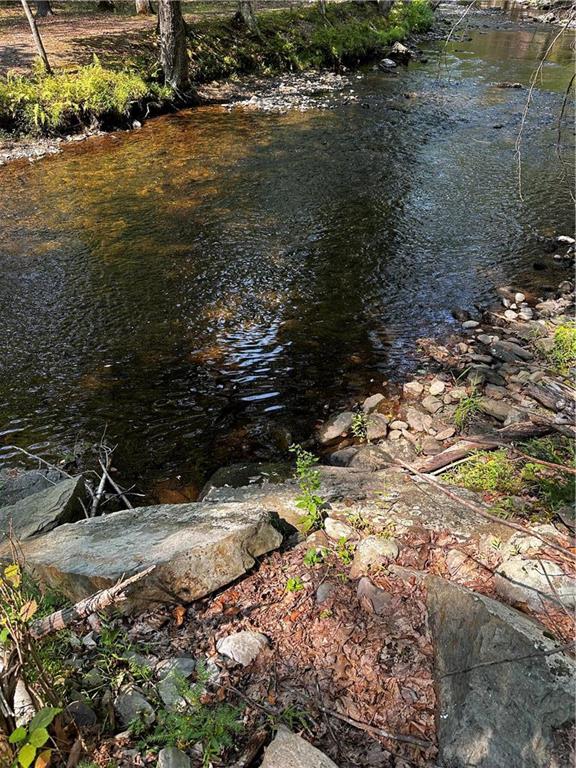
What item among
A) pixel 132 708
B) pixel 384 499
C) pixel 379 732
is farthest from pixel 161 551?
pixel 384 499

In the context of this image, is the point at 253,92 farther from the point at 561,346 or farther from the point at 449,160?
the point at 561,346

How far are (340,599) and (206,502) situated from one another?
1372 mm

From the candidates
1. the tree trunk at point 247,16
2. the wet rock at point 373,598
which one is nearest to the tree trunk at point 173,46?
the tree trunk at point 247,16

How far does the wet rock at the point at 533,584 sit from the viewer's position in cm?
239

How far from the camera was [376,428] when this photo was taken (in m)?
5.11

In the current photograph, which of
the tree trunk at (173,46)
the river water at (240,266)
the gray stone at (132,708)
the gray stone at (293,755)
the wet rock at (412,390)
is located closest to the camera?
the gray stone at (293,755)

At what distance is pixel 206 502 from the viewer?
3766 mm

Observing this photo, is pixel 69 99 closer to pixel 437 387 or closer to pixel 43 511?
pixel 437 387

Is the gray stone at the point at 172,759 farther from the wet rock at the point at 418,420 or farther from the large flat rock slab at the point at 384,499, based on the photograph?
the wet rock at the point at 418,420

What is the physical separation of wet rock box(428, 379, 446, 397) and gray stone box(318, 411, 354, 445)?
3.05 feet

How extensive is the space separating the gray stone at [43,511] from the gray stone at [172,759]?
1929mm

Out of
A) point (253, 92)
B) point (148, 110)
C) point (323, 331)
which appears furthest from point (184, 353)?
point (253, 92)

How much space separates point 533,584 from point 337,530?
1.12 metres

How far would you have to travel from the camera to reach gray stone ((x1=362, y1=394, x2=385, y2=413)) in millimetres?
5402
